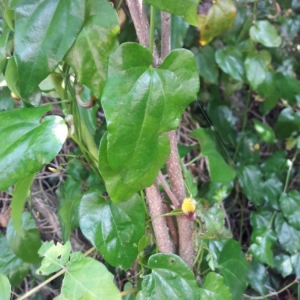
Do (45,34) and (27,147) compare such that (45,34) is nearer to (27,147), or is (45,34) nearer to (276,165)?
(27,147)

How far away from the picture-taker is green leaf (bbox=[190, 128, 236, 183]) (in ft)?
2.26

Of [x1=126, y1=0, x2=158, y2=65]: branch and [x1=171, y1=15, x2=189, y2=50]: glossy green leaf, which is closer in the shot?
[x1=126, y1=0, x2=158, y2=65]: branch

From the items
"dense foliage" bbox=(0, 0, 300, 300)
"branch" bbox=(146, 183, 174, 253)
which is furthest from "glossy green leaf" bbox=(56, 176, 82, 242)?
"branch" bbox=(146, 183, 174, 253)

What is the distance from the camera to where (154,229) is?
54 cm

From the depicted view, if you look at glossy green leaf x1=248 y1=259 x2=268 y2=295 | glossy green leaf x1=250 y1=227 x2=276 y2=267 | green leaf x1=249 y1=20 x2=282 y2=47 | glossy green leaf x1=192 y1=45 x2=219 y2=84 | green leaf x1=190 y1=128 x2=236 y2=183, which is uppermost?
green leaf x1=249 y1=20 x2=282 y2=47

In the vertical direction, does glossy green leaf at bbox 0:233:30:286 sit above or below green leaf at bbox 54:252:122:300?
below

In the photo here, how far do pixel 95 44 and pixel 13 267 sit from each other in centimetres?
54

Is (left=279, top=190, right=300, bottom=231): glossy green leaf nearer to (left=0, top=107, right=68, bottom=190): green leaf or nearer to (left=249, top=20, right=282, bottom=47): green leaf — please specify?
(left=249, top=20, right=282, bottom=47): green leaf

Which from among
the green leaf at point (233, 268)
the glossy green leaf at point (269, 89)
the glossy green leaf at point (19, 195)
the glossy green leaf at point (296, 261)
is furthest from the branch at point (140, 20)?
the glossy green leaf at point (296, 261)

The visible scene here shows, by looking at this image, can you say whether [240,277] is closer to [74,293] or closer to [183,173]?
[183,173]

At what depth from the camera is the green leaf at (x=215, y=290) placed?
54cm

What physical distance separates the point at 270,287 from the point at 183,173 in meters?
0.54

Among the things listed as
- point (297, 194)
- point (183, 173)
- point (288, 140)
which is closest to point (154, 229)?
point (183, 173)

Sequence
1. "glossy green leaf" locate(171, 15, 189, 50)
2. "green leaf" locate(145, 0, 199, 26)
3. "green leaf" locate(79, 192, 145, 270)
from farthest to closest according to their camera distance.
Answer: "glossy green leaf" locate(171, 15, 189, 50) < "green leaf" locate(79, 192, 145, 270) < "green leaf" locate(145, 0, 199, 26)
